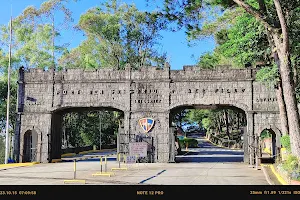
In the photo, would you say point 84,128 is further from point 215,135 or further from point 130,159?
point 215,135

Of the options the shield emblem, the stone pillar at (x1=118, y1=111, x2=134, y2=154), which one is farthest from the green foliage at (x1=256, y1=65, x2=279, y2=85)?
the stone pillar at (x1=118, y1=111, x2=134, y2=154)

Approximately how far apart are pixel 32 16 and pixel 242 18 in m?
26.7

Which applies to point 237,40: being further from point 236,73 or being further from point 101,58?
point 101,58

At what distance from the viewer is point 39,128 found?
2438 centimetres

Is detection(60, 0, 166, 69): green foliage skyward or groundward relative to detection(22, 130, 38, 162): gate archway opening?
skyward

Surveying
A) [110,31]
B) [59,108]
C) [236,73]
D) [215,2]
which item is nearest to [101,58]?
[110,31]

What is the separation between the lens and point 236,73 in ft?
75.9

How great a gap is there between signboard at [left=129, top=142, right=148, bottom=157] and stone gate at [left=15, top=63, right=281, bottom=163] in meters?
1.62

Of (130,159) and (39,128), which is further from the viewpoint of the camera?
(39,128)

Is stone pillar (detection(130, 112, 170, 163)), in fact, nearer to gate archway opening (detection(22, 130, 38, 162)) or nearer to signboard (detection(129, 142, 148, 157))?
signboard (detection(129, 142, 148, 157))

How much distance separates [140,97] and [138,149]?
3766mm

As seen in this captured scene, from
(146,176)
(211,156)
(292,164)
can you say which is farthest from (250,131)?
(146,176)

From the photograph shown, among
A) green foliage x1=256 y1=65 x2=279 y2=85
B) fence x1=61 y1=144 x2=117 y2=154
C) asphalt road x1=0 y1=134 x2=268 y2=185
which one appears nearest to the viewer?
asphalt road x1=0 y1=134 x2=268 y2=185

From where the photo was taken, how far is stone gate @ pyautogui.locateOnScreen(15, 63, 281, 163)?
22.7m
